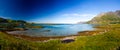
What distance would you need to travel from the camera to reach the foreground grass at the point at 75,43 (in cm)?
1072

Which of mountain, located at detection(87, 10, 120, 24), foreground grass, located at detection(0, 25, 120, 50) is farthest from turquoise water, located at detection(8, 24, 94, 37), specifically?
mountain, located at detection(87, 10, 120, 24)

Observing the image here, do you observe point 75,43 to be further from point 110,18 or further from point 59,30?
point 110,18

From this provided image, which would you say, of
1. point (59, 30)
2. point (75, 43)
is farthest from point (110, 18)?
point (75, 43)

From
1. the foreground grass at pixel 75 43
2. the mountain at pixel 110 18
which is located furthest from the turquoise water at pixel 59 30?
the mountain at pixel 110 18

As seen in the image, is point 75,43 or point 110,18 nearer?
point 75,43

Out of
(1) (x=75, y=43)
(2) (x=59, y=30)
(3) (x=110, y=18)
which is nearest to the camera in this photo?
(1) (x=75, y=43)

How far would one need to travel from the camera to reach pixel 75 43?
12.2m

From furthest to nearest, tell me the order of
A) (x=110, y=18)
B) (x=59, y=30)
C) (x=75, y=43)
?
(x=110, y=18), (x=59, y=30), (x=75, y=43)

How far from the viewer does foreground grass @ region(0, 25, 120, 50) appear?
1072 cm

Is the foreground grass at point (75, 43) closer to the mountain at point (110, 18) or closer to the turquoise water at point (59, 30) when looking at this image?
the turquoise water at point (59, 30)

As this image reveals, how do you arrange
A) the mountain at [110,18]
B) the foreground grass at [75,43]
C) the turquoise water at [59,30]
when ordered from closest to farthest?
the foreground grass at [75,43], the turquoise water at [59,30], the mountain at [110,18]

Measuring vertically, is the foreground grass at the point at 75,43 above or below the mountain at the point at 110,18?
below

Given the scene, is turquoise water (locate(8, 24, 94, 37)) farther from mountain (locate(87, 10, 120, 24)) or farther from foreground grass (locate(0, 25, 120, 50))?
mountain (locate(87, 10, 120, 24))

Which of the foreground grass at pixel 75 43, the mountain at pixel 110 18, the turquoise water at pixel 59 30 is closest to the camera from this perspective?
the foreground grass at pixel 75 43
